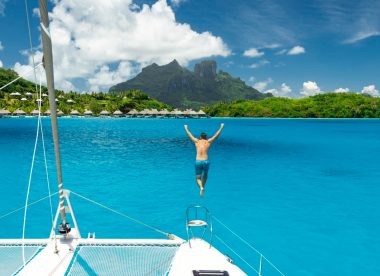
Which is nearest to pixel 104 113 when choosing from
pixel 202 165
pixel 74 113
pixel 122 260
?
pixel 74 113

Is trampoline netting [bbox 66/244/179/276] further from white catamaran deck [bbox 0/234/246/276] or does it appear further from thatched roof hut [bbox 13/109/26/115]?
thatched roof hut [bbox 13/109/26/115]

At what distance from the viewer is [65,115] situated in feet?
576

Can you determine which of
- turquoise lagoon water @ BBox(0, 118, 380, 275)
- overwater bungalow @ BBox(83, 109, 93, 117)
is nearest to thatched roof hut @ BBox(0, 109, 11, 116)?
overwater bungalow @ BBox(83, 109, 93, 117)

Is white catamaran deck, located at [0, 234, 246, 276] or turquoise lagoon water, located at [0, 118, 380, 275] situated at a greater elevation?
white catamaran deck, located at [0, 234, 246, 276]

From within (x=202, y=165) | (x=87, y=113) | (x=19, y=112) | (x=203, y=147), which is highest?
(x=19, y=112)

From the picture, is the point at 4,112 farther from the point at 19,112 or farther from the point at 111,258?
the point at 111,258

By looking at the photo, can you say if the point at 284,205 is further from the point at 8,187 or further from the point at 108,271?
the point at 8,187

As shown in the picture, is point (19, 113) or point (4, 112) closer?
point (4, 112)

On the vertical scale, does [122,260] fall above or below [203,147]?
below

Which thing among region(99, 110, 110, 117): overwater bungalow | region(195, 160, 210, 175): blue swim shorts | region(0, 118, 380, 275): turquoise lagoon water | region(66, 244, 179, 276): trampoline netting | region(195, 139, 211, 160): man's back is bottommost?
region(0, 118, 380, 275): turquoise lagoon water

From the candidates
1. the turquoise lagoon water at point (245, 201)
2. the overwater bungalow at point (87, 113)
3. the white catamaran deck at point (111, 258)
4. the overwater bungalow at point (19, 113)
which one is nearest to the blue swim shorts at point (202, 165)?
the white catamaran deck at point (111, 258)

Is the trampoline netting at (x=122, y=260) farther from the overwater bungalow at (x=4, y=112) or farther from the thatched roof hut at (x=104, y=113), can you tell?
the thatched roof hut at (x=104, y=113)

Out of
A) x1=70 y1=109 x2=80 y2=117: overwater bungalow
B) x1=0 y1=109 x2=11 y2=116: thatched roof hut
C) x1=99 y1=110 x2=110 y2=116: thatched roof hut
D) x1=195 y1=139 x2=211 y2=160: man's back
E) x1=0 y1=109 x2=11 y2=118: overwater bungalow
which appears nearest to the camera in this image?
x1=195 y1=139 x2=211 y2=160: man's back

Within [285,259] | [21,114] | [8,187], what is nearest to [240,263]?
[285,259]
